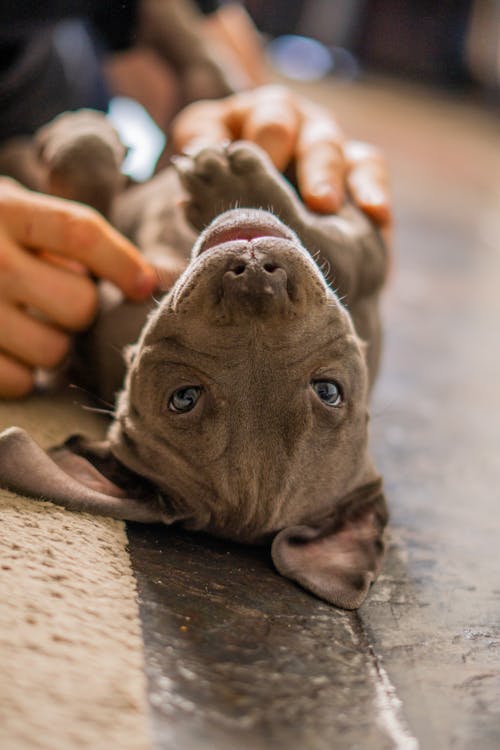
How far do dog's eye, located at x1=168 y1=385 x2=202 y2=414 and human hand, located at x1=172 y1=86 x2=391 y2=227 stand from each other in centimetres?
105

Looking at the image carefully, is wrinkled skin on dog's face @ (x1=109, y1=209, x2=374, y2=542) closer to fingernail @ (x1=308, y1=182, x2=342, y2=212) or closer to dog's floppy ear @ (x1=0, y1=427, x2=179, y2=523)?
dog's floppy ear @ (x1=0, y1=427, x2=179, y2=523)

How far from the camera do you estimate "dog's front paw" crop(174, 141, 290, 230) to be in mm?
3104

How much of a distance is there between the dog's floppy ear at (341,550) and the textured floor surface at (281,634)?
0.05 meters

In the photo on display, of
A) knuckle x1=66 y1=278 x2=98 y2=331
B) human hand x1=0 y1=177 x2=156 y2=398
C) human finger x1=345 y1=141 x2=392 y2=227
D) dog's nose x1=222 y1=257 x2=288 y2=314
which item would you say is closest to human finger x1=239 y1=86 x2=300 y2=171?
human finger x1=345 y1=141 x2=392 y2=227

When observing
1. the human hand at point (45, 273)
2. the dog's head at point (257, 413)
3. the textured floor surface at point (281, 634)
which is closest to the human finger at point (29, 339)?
the human hand at point (45, 273)

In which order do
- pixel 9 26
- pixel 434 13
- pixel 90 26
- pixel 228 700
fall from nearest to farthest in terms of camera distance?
pixel 228 700, pixel 9 26, pixel 90 26, pixel 434 13

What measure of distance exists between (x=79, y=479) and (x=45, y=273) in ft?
2.81

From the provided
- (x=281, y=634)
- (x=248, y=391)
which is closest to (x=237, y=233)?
(x=248, y=391)

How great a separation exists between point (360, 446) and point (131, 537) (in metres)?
0.70

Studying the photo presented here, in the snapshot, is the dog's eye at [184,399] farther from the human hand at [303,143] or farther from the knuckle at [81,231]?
the human hand at [303,143]

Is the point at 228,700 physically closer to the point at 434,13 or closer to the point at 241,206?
the point at 241,206

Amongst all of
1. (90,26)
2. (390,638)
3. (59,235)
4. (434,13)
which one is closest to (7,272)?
(59,235)

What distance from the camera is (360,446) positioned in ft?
8.99

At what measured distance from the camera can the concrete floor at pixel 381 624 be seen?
6.50ft
